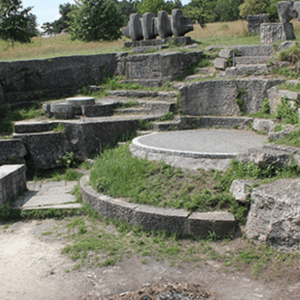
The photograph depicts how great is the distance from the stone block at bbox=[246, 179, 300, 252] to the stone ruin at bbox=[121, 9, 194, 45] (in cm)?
871

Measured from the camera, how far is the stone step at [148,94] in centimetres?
988

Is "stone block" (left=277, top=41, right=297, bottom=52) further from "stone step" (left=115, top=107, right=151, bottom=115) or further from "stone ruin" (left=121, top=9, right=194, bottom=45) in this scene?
"stone step" (left=115, top=107, right=151, bottom=115)

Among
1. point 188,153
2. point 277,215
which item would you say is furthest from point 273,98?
point 277,215

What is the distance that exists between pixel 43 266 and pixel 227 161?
299 centimetres

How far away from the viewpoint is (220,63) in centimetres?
1005

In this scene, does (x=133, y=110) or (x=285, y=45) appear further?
(x=133, y=110)

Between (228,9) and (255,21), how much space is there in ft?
125

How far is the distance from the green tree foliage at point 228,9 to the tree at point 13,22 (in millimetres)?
31134

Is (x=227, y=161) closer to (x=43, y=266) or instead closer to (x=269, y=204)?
(x=269, y=204)

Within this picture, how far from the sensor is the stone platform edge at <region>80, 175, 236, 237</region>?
16.4 ft

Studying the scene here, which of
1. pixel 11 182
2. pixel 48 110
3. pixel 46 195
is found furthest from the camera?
pixel 48 110

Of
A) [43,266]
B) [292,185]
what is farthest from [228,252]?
[43,266]

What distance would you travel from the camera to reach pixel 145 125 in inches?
346

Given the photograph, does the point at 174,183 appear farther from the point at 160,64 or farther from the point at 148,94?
the point at 160,64
